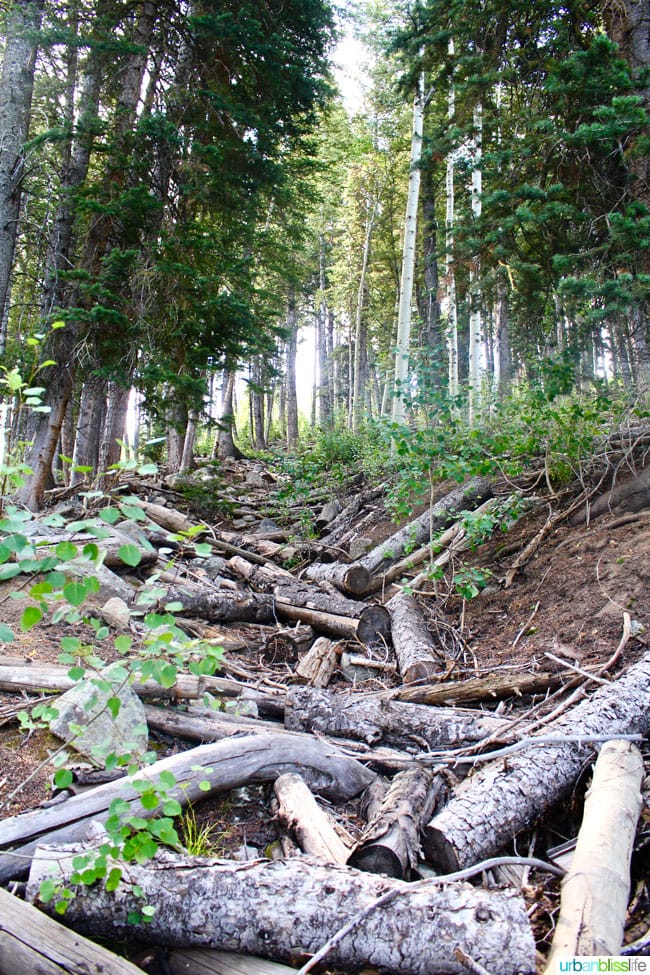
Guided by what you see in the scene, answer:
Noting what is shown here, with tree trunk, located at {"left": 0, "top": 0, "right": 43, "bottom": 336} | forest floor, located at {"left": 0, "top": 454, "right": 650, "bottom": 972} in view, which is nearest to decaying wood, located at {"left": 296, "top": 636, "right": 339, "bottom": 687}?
forest floor, located at {"left": 0, "top": 454, "right": 650, "bottom": 972}

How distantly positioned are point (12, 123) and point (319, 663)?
9.33 m

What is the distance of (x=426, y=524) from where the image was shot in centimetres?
A: 732

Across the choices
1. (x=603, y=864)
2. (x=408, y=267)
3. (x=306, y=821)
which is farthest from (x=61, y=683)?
(x=408, y=267)

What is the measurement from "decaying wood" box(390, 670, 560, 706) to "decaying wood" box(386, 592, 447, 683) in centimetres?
38

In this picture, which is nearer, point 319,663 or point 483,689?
point 483,689

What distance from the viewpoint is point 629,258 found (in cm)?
623

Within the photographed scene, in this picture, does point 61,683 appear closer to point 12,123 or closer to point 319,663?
point 319,663

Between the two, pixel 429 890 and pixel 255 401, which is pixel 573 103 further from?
pixel 255 401

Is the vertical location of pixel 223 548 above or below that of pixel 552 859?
above

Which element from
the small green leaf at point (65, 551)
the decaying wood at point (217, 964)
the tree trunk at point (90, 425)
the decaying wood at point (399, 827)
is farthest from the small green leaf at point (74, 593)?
the tree trunk at point (90, 425)

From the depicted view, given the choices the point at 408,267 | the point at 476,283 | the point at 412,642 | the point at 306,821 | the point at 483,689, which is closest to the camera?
the point at 306,821

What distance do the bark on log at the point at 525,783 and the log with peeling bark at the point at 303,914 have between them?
1.38 feet

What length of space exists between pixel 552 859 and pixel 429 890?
823 mm

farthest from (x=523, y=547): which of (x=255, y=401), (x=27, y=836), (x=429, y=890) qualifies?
(x=255, y=401)
